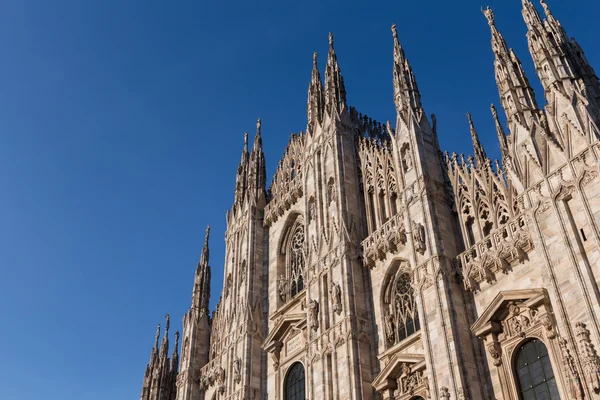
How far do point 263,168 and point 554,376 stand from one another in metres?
23.1

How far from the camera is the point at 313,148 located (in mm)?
30000

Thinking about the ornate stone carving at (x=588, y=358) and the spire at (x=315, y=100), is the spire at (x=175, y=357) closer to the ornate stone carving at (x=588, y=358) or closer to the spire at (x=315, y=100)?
the spire at (x=315, y=100)

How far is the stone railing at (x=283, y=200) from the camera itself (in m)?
31.4

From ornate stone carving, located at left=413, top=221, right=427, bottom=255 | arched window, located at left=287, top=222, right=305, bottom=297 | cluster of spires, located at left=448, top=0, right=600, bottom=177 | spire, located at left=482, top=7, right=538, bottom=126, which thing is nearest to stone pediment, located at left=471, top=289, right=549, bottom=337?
ornate stone carving, located at left=413, top=221, right=427, bottom=255

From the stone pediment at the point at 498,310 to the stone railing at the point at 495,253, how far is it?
1094 millimetres

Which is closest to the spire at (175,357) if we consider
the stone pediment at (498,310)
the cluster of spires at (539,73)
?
the cluster of spires at (539,73)

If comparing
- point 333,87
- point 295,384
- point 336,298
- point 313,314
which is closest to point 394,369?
point 336,298

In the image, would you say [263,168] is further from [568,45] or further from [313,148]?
[568,45]

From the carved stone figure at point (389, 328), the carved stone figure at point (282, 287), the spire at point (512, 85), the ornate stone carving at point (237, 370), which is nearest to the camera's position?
the spire at point (512, 85)

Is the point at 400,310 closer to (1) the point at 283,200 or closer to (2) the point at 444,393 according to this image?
(2) the point at 444,393

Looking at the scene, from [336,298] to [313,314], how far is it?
55.3 inches

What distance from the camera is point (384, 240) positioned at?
23.3m

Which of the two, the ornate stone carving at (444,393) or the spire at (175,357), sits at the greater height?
the spire at (175,357)

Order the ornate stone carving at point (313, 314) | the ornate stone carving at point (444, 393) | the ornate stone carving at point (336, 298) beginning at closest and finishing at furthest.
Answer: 1. the ornate stone carving at point (444, 393)
2. the ornate stone carving at point (336, 298)
3. the ornate stone carving at point (313, 314)
